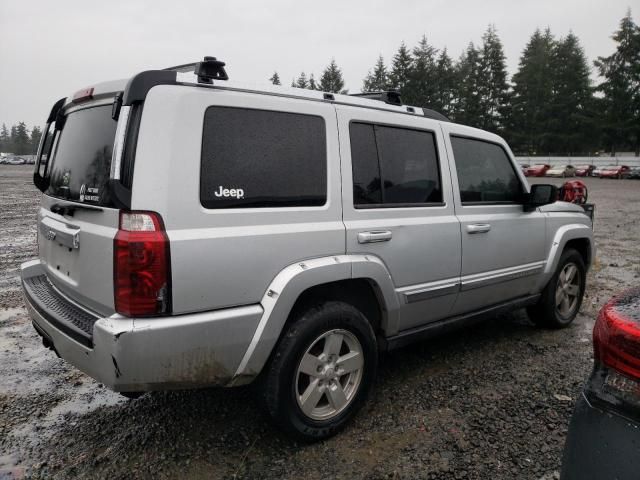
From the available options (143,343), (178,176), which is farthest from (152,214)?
(143,343)

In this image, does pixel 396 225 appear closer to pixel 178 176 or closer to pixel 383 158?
pixel 383 158

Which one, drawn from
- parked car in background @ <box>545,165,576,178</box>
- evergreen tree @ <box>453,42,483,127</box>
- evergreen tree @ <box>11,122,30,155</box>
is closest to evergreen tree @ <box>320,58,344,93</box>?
evergreen tree @ <box>453,42,483,127</box>

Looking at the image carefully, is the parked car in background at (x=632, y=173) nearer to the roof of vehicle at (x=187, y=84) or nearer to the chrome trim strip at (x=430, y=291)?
the chrome trim strip at (x=430, y=291)

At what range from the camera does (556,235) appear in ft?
14.6

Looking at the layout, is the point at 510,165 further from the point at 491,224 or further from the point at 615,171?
the point at 615,171

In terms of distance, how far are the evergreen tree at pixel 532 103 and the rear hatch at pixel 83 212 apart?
227 ft

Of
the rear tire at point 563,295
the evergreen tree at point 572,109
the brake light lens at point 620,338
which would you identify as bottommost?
the rear tire at point 563,295

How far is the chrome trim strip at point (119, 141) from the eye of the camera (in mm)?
2203

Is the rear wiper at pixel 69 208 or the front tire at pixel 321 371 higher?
the rear wiper at pixel 69 208

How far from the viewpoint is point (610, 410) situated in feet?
4.89

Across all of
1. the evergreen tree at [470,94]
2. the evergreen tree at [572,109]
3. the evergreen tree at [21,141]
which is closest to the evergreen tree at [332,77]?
the evergreen tree at [470,94]

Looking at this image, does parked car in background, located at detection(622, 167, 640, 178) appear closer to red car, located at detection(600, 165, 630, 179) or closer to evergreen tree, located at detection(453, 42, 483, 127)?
red car, located at detection(600, 165, 630, 179)

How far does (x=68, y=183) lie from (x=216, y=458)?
182 centimetres

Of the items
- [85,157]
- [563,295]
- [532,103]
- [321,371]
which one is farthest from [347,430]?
[532,103]
